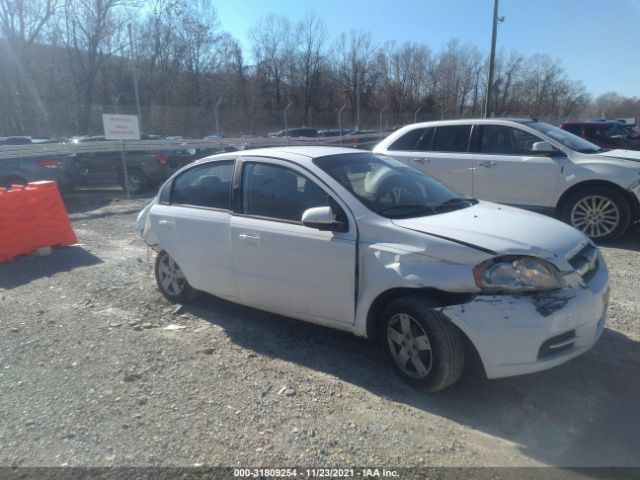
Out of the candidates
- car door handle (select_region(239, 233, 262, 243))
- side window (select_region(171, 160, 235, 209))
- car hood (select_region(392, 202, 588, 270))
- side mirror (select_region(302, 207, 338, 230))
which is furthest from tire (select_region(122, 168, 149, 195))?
car hood (select_region(392, 202, 588, 270))

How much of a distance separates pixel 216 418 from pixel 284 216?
163 centimetres

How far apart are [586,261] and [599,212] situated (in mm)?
4085

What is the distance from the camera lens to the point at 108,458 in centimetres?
282

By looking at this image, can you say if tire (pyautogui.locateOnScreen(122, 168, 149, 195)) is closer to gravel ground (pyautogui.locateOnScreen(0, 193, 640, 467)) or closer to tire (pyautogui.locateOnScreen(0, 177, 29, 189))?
tire (pyautogui.locateOnScreen(0, 177, 29, 189))

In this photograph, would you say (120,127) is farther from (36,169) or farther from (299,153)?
(299,153)

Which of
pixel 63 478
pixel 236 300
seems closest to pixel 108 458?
pixel 63 478

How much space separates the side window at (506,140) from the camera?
7.48 metres

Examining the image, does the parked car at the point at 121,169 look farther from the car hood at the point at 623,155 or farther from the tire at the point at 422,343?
the tire at the point at 422,343

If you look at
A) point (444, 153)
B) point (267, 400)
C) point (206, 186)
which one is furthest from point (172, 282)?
point (444, 153)

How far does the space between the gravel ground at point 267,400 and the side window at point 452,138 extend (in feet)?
12.3

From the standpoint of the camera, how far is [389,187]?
4.07m

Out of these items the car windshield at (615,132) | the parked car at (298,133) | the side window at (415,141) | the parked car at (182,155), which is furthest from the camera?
the parked car at (298,133)

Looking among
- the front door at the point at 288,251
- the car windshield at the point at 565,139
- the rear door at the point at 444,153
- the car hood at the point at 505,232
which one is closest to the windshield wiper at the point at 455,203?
the car hood at the point at 505,232

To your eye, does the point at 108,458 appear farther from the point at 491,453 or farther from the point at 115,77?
the point at 115,77
